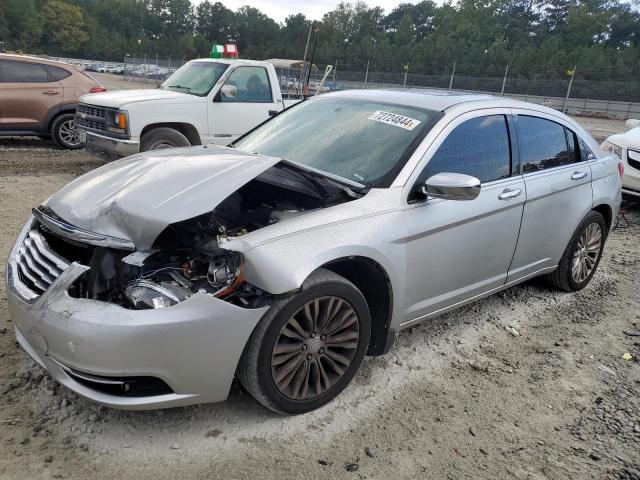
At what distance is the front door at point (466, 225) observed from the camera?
3.17 metres

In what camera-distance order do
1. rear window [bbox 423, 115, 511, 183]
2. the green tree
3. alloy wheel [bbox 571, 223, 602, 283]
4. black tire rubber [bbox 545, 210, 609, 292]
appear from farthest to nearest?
the green tree
alloy wheel [bbox 571, 223, 602, 283]
black tire rubber [bbox 545, 210, 609, 292]
rear window [bbox 423, 115, 511, 183]

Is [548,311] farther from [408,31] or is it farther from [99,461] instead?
[408,31]

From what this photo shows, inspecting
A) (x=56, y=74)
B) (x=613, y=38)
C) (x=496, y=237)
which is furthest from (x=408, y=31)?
(x=496, y=237)

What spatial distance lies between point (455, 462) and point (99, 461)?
1.71 meters

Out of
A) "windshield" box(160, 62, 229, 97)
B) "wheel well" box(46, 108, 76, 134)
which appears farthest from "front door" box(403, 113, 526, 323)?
"wheel well" box(46, 108, 76, 134)

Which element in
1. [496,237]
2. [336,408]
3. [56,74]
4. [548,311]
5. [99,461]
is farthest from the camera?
[56,74]

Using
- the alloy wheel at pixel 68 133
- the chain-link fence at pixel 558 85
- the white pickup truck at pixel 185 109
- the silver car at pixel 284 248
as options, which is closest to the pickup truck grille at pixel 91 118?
the white pickup truck at pixel 185 109

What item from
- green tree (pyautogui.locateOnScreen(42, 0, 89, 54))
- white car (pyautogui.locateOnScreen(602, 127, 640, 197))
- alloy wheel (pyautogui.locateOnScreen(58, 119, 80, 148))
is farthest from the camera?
green tree (pyautogui.locateOnScreen(42, 0, 89, 54))

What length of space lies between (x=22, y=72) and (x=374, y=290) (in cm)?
880

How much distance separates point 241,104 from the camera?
8.05 meters

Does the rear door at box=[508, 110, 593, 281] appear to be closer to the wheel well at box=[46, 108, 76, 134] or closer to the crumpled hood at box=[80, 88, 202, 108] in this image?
the crumpled hood at box=[80, 88, 202, 108]

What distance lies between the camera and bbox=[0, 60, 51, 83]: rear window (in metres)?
9.01

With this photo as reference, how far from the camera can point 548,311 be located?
14.6ft

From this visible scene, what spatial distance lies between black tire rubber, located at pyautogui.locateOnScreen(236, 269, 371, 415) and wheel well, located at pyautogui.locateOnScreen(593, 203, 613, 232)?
2908 millimetres
